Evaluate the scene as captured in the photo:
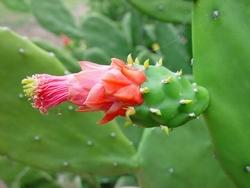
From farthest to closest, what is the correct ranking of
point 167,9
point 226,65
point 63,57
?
point 63,57
point 167,9
point 226,65

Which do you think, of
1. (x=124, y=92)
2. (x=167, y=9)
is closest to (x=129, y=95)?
(x=124, y=92)

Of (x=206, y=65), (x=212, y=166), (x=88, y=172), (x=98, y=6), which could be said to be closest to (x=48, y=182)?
(x=88, y=172)

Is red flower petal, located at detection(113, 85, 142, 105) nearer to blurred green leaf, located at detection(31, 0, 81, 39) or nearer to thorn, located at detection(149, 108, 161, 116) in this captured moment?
thorn, located at detection(149, 108, 161, 116)

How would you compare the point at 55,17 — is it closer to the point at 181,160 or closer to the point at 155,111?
the point at 181,160

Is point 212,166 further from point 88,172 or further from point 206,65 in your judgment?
point 206,65

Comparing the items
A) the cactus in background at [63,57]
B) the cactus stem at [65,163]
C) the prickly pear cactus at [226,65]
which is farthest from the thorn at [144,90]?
the cactus in background at [63,57]

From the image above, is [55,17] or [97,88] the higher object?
[97,88]

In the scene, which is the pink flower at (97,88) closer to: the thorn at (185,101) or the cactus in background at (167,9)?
the thorn at (185,101)
